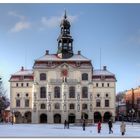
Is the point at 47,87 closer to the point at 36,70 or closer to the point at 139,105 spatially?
the point at 36,70

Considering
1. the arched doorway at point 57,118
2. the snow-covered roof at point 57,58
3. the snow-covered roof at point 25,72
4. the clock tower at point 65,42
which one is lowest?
the arched doorway at point 57,118

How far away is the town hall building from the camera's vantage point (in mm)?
71000

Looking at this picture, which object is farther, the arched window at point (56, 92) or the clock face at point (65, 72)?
the arched window at point (56, 92)

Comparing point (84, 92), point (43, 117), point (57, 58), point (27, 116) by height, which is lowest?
point (43, 117)

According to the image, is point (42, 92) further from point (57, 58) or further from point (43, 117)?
point (57, 58)

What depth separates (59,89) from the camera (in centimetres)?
7156

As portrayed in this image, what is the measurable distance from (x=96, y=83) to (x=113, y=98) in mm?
3131

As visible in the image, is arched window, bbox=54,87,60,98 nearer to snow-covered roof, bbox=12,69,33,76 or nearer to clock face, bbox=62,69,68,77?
clock face, bbox=62,69,68,77

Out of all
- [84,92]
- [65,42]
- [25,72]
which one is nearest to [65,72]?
[84,92]

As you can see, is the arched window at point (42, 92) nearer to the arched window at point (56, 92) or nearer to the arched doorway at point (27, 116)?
the arched window at point (56, 92)

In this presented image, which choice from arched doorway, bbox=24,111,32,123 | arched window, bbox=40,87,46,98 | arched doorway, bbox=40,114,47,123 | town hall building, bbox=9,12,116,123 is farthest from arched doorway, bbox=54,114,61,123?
arched doorway, bbox=24,111,32,123

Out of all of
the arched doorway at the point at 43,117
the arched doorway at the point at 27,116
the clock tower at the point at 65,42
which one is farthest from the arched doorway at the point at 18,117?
the clock tower at the point at 65,42

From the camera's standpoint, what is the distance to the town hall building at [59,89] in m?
71.0

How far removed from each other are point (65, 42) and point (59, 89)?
645 centimetres
